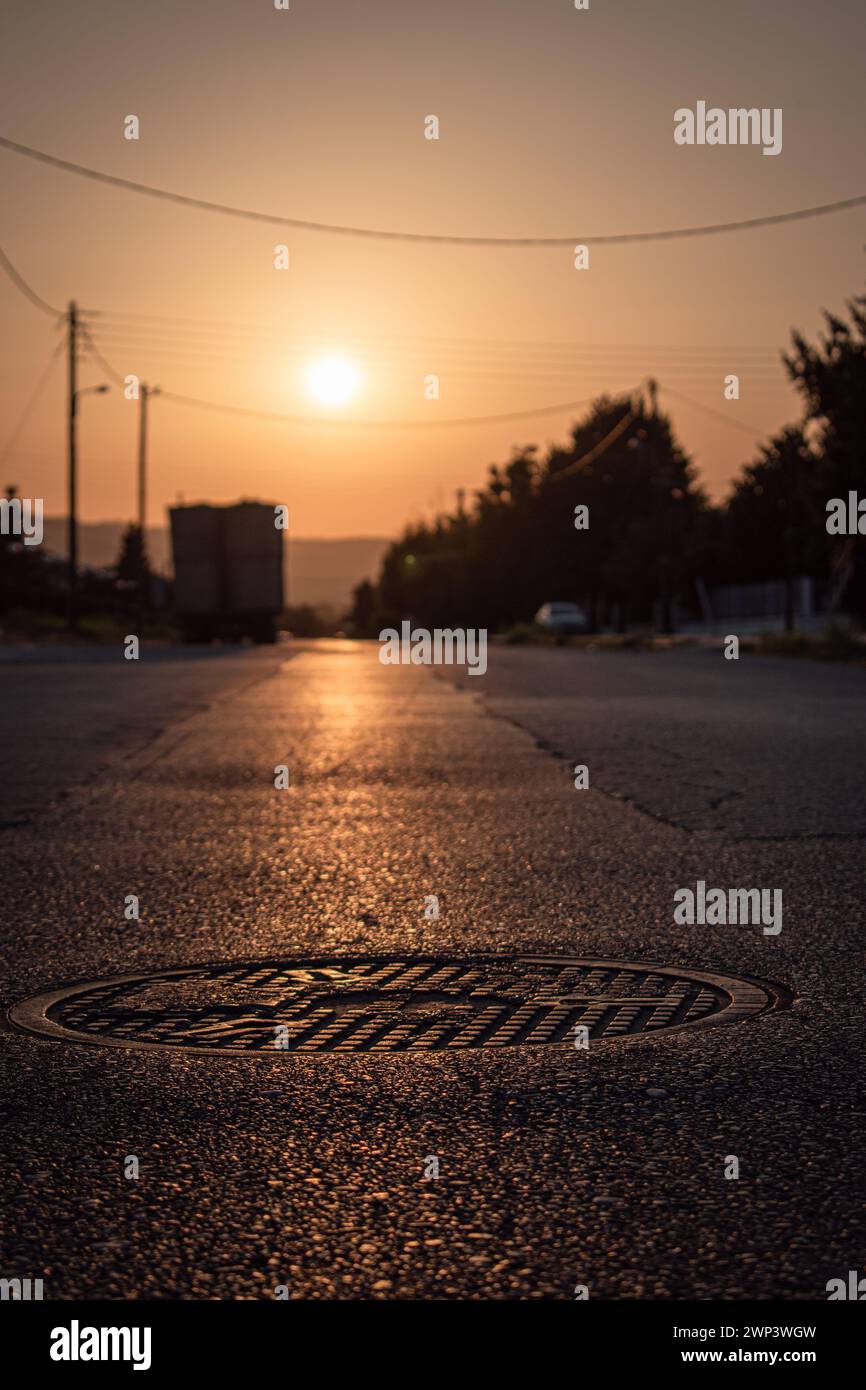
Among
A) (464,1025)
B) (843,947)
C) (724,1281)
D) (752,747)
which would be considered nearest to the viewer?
(724,1281)

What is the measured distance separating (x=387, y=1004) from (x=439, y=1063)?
764 mm

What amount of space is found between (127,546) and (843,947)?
10878 centimetres

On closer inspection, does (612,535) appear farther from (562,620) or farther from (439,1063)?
(439,1063)

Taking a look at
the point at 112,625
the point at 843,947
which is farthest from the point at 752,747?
the point at 112,625

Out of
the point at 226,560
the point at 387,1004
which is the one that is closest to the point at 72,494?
the point at 226,560

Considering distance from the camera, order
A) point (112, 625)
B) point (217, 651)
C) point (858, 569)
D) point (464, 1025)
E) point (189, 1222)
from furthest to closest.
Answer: point (112, 625)
point (217, 651)
point (858, 569)
point (464, 1025)
point (189, 1222)

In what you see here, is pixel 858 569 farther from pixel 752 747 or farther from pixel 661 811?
pixel 661 811

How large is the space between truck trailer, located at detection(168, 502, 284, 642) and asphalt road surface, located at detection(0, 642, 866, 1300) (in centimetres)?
3959

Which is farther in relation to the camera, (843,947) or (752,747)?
(752,747)

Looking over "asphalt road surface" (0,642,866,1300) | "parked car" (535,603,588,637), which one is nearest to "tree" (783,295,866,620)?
"asphalt road surface" (0,642,866,1300)

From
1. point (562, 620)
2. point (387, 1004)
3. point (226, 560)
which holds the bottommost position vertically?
point (387, 1004)

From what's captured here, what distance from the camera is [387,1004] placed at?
5.40 metres

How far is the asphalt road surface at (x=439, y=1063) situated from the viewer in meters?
3.30

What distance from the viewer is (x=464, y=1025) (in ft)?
16.8
